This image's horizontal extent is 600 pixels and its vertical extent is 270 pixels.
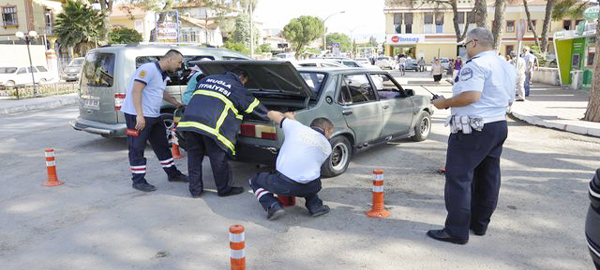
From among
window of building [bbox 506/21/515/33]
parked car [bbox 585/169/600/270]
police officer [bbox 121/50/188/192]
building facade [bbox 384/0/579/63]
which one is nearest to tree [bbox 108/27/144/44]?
building facade [bbox 384/0/579/63]

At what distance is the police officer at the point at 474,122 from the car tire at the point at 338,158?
2.16m

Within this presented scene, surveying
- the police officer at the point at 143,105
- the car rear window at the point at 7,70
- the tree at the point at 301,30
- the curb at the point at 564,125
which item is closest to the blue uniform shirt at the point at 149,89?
the police officer at the point at 143,105

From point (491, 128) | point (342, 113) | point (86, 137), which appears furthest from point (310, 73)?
point (86, 137)

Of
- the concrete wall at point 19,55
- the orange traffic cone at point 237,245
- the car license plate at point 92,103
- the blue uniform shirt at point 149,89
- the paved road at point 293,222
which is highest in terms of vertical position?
the concrete wall at point 19,55

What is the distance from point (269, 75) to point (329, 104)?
2.80 ft

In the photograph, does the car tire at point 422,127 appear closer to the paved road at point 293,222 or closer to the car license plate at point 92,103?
the paved road at point 293,222

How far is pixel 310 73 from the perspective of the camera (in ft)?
20.8

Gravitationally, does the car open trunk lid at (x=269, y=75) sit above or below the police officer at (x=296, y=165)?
above

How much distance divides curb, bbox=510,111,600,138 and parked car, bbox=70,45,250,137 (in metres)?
7.83

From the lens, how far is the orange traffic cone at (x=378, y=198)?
4516 mm

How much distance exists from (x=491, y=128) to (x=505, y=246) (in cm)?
105

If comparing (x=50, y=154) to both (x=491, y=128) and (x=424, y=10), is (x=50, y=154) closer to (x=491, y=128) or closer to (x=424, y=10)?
(x=491, y=128)

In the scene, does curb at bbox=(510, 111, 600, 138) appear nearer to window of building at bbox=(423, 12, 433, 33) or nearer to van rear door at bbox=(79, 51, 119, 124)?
van rear door at bbox=(79, 51, 119, 124)

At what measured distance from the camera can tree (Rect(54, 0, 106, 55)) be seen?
35625 mm
